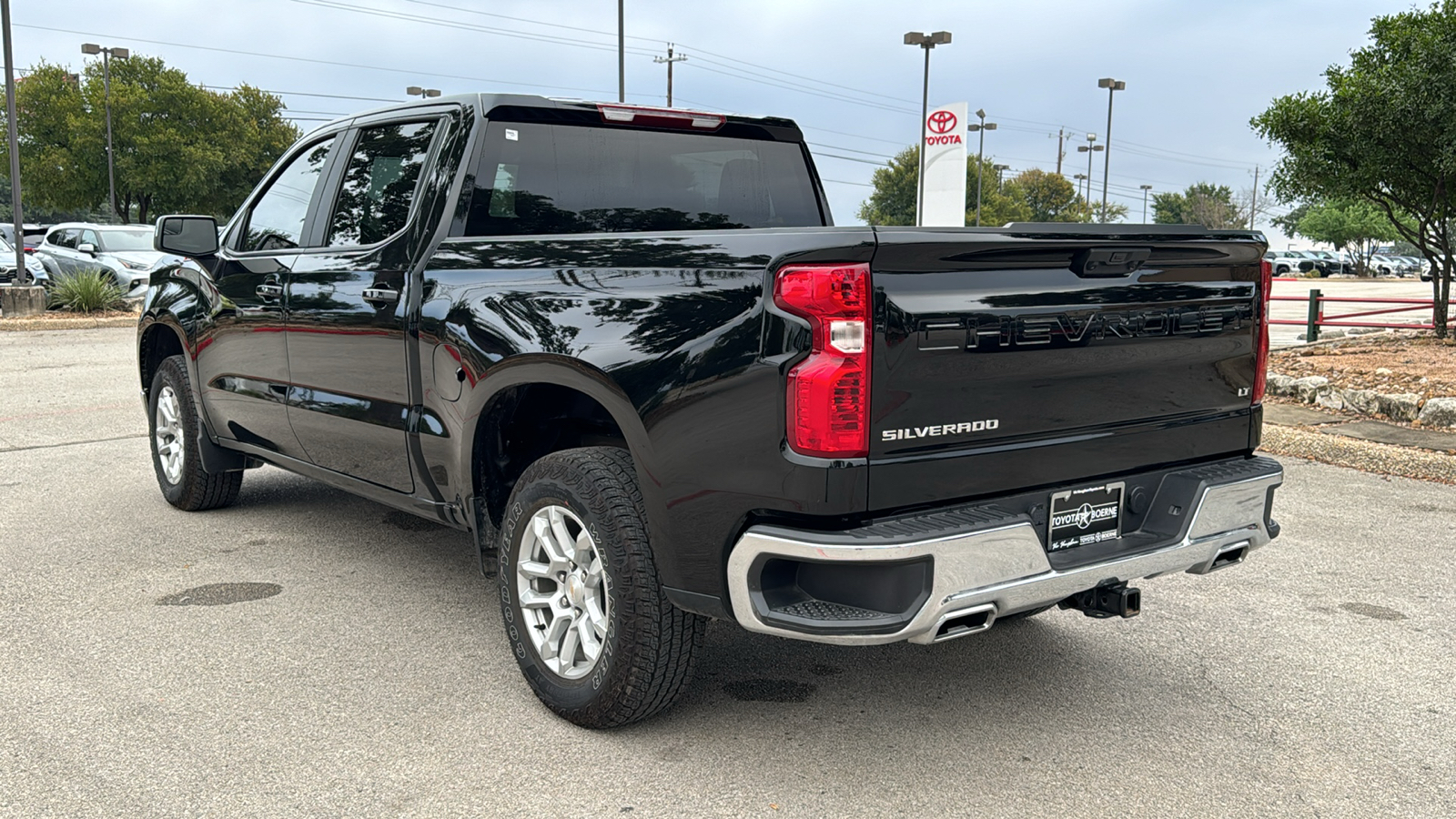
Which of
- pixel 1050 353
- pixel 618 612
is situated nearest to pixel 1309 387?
pixel 1050 353

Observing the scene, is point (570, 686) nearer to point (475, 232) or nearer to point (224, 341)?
point (475, 232)

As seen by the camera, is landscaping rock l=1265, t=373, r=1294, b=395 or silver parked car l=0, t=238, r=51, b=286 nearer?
landscaping rock l=1265, t=373, r=1294, b=395

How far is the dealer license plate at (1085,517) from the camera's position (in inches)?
124

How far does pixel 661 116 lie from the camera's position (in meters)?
4.52

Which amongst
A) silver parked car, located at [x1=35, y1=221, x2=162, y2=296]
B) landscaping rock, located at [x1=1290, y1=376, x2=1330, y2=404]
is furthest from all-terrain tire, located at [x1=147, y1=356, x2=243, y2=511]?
silver parked car, located at [x1=35, y1=221, x2=162, y2=296]

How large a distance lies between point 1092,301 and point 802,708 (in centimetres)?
152

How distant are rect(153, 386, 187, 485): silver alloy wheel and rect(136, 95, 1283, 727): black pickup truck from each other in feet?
5.11

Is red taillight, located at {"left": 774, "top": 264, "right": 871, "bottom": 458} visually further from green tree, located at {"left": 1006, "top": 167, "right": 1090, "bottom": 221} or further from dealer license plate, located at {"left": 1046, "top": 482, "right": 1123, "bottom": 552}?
green tree, located at {"left": 1006, "top": 167, "right": 1090, "bottom": 221}

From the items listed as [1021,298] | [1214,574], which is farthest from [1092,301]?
[1214,574]

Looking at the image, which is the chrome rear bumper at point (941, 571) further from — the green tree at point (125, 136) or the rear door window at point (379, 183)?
the green tree at point (125, 136)

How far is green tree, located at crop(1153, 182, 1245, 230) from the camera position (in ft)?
305

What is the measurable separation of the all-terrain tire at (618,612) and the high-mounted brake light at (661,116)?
1.54 meters

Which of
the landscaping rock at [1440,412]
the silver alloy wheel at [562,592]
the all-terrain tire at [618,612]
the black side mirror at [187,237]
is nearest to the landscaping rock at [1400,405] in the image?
the landscaping rock at [1440,412]

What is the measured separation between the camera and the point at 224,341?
5.33 meters
